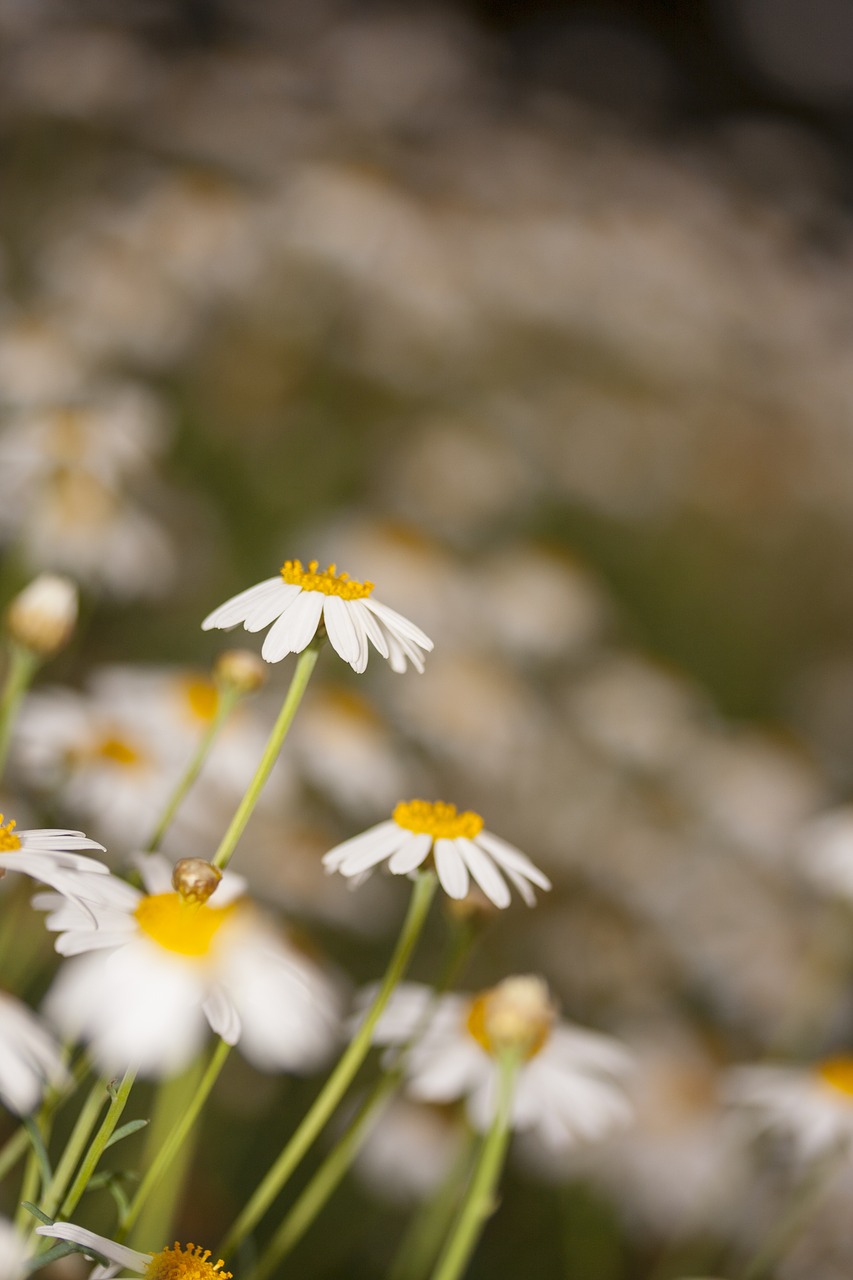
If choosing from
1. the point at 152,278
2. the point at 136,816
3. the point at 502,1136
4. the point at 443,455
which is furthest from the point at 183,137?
the point at 502,1136

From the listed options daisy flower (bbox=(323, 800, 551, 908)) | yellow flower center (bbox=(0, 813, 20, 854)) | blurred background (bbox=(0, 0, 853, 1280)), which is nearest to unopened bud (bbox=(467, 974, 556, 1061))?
daisy flower (bbox=(323, 800, 551, 908))

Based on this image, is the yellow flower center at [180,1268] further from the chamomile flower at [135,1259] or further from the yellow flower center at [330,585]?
the yellow flower center at [330,585]

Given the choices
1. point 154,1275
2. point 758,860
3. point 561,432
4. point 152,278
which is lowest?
point 154,1275

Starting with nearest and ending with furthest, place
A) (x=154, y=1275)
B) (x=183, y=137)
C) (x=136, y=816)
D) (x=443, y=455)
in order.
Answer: (x=154, y=1275), (x=136, y=816), (x=443, y=455), (x=183, y=137)

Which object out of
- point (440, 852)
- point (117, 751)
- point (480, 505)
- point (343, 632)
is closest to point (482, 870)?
point (440, 852)

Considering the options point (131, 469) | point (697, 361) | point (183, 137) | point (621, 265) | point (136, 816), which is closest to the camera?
point (136, 816)

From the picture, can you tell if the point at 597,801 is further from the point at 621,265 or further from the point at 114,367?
the point at 621,265

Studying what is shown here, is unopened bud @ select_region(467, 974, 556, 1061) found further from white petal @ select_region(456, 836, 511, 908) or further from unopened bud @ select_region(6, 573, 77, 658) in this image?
unopened bud @ select_region(6, 573, 77, 658)
